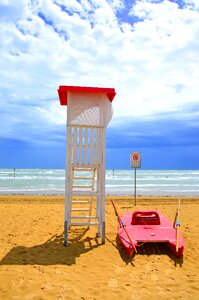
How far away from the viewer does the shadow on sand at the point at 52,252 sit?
6140mm

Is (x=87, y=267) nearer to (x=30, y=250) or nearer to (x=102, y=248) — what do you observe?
(x=102, y=248)

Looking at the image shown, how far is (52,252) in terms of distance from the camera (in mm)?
6781

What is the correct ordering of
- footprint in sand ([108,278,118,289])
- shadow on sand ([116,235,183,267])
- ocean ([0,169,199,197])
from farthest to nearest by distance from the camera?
ocean ([0,169,199,197]) < shadow on sand ([116,235,183,267]) < footprint in sand ([108,278,118,289])

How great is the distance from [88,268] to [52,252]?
4.00ft

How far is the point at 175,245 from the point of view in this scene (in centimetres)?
660

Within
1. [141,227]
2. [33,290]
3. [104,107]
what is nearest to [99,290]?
[33,290]

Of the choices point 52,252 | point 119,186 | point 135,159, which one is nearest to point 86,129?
point 52,252

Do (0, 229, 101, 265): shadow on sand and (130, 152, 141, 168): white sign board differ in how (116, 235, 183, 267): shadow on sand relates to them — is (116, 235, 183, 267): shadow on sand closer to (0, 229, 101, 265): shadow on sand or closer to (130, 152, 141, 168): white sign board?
(0, 229, 101, 265): shadow on sand

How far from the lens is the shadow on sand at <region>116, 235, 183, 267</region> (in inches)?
250

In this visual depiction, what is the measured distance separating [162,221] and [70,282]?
4.52 metres

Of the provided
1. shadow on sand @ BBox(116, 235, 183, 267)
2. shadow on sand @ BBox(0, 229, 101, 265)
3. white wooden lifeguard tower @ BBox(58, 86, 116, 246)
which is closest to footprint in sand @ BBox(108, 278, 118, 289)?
shadow on sand @ BBox(116, 235, 183, 267)

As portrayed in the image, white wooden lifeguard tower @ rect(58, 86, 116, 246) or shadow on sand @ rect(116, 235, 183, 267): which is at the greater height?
white wooden lifeguard tower @ rect(58, 86, 116, 246)

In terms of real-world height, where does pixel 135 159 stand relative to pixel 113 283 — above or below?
above

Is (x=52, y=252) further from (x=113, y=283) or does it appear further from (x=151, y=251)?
(x=151, y=251)
